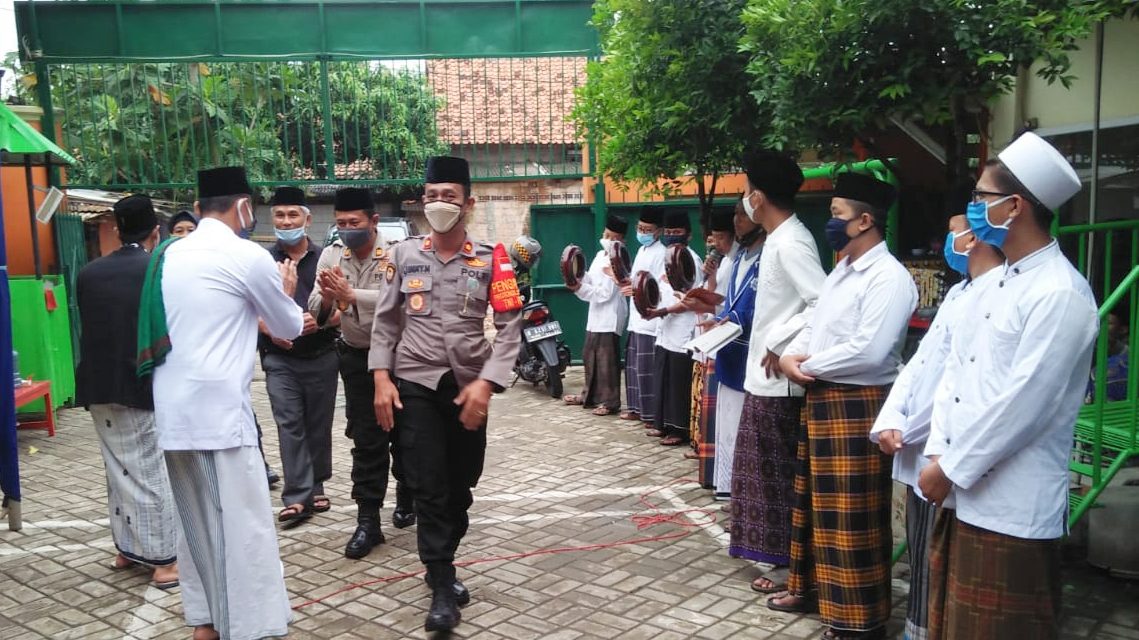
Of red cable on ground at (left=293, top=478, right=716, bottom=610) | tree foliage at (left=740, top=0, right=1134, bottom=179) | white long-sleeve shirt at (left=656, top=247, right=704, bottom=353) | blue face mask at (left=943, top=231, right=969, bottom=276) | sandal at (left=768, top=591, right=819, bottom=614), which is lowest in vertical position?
red cable on ground at (left=293, top=478, right=716, bottom=610)

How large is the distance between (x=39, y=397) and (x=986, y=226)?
8741 mm

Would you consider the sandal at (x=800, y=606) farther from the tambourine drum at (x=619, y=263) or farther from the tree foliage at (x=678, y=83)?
the tambourine drum at (x=619, y=263)

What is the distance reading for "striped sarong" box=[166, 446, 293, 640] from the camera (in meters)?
3.92

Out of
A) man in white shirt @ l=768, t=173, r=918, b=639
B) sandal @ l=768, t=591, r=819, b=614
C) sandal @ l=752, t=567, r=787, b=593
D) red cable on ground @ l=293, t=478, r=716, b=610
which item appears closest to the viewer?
man in white shirt @ l=768, t=173, r=918, b=639

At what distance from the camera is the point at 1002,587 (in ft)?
9.84

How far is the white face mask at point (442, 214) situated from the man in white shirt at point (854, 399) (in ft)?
5.62

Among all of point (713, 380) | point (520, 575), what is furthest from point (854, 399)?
point (713, 380)

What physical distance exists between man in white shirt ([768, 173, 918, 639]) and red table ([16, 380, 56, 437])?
21.1 feet

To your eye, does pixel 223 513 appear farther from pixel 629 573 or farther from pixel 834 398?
pixel 834 398

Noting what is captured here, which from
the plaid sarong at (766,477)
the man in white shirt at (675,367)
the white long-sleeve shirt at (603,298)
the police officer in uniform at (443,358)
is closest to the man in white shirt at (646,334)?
the man in white shirt at (675,367)

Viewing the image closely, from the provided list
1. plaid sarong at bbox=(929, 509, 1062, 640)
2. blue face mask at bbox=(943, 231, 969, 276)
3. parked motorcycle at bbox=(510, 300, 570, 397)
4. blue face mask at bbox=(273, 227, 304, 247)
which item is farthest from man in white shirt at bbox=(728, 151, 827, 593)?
parked motorcycle at bbox=(510, 300, 570, 397)

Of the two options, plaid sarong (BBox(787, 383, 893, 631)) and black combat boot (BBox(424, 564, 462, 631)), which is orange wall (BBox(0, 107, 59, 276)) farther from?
plaid sarong (BBox(787, 383, 893, 631))

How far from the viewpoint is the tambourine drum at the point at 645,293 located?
734 centimetres

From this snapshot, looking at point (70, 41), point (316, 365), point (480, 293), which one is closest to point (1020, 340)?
point (480, 293)
